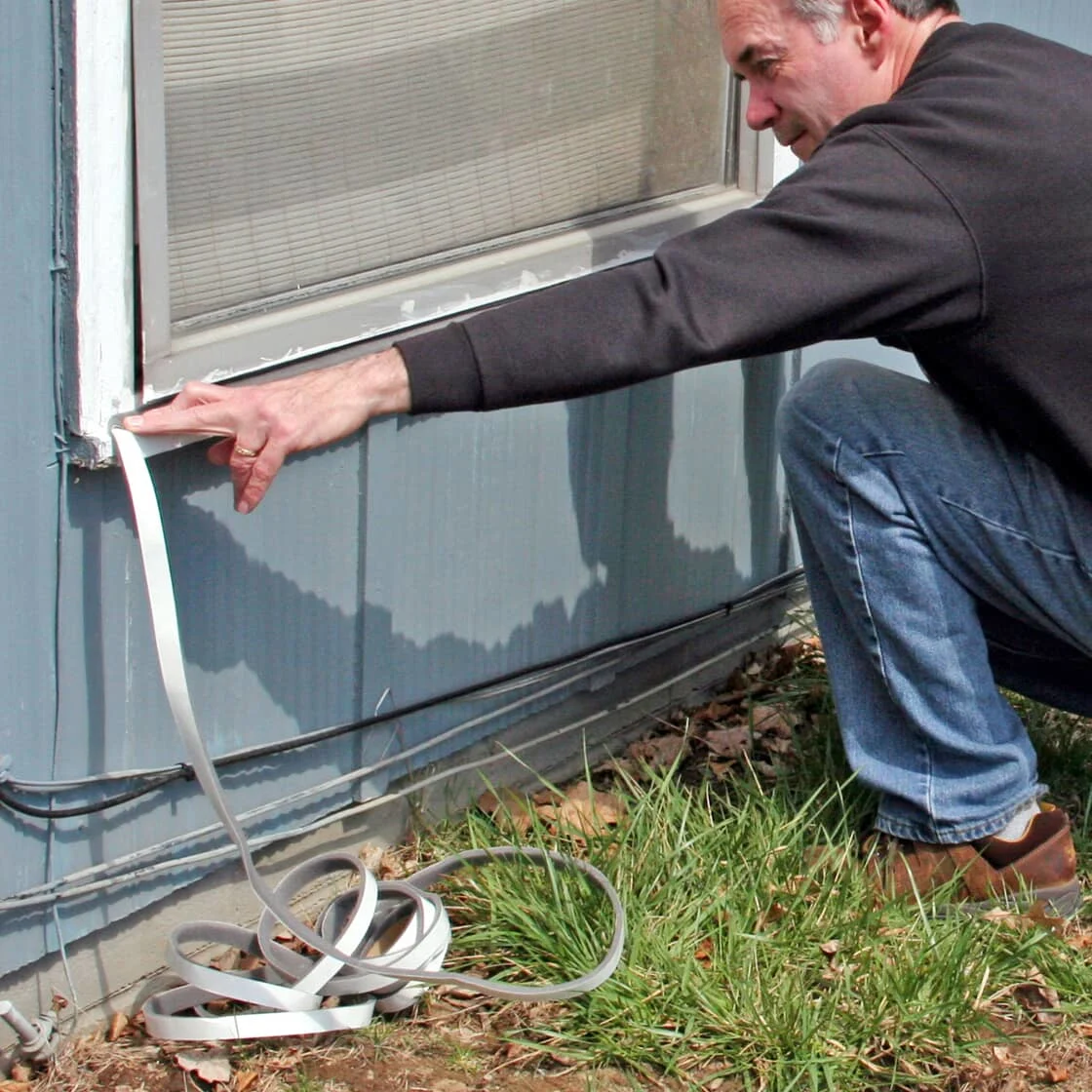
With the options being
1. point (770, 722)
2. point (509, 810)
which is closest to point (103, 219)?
point (509, 810)

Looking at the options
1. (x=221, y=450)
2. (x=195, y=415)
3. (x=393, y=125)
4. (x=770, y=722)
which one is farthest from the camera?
(x=770, y=722)

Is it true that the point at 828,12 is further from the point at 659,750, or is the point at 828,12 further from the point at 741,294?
the point at 659,750

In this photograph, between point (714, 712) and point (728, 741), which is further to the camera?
point (714, 712)

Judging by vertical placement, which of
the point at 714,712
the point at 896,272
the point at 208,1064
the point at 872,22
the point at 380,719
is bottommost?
the point at 714,712

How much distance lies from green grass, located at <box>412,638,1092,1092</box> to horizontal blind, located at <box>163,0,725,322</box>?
3.47ft

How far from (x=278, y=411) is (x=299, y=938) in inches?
33.9

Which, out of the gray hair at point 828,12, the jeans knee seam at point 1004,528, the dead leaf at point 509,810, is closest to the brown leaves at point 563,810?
the dead leaf at point 509,810

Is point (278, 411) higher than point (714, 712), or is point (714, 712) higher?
point (278, 411)

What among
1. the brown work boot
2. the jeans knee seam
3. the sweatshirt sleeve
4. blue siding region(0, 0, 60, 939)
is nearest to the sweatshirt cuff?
the sweatshirt sleeve

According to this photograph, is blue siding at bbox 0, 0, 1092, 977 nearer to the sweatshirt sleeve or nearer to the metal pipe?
the metal pipe

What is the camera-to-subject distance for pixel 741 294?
7.38 ft

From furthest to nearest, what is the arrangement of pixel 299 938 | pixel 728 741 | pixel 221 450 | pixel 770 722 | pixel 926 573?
1. pixel 770 722
2. pixel 728 741
3. pixel 926 573
4. pixel 299 938
5. pixel 221 450

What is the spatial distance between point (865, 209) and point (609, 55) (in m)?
0.99

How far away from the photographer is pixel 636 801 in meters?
2.90
